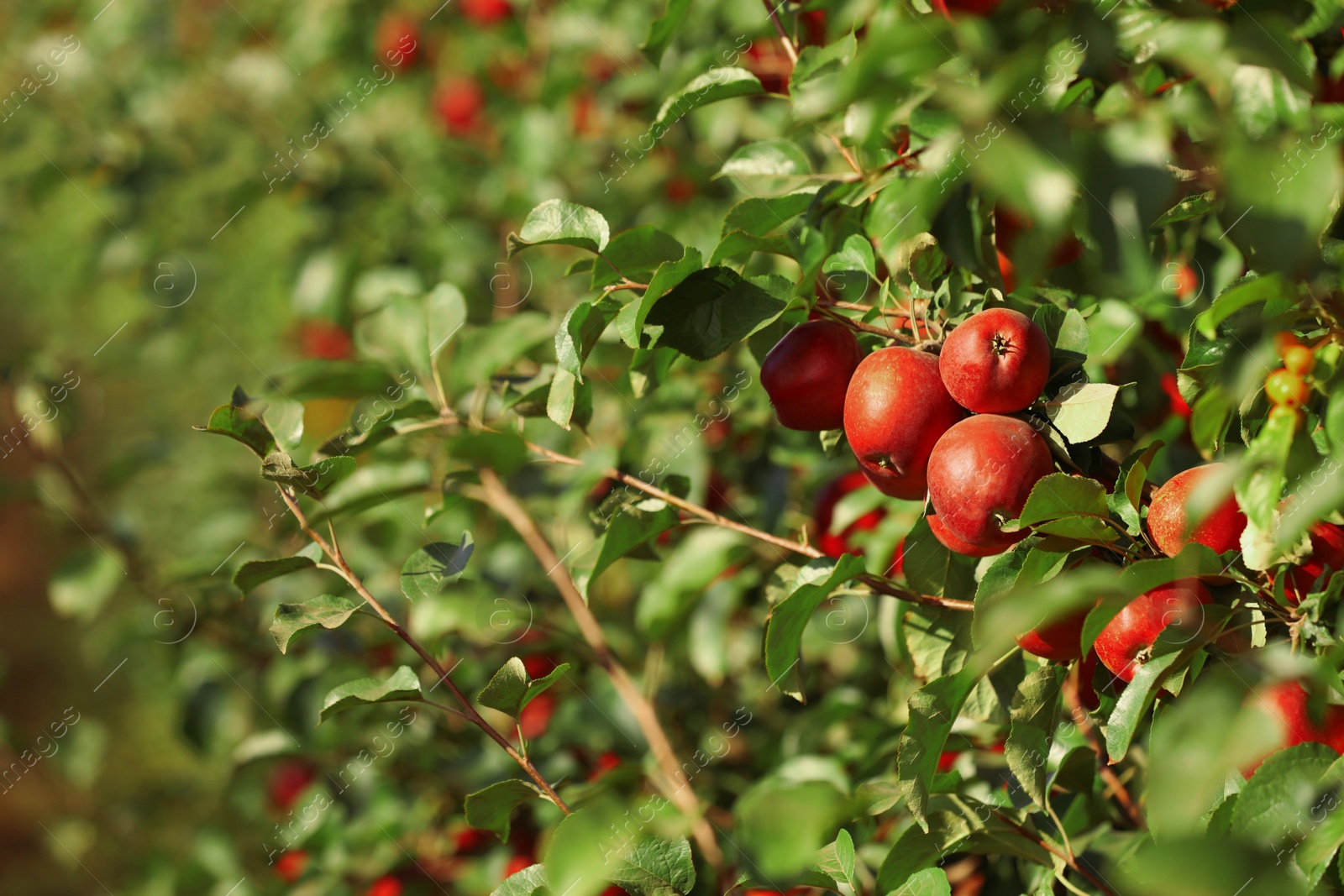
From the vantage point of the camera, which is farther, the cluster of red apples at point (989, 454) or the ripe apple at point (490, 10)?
the ripe apple at point (490, 10)

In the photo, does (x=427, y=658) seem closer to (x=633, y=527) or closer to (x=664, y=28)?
(x=633, y=527)

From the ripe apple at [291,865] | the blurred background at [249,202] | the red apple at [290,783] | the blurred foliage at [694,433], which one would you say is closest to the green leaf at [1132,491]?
the blurred foliage at [694,433]

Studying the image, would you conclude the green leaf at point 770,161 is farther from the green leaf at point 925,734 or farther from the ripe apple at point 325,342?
the ripe apple at point 325,342

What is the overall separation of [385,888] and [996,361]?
933 mm

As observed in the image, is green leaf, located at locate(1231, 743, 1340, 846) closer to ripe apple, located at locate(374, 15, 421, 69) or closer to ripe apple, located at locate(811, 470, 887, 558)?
ripe apple, located at locate(811, 470, 887, 558)

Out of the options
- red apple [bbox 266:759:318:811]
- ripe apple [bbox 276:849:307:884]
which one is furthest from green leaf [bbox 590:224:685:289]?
red apple [bbox 266:759:318:811]

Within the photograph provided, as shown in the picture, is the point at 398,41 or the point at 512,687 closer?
the point at 512,687

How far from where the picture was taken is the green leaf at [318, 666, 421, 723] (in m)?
0.63

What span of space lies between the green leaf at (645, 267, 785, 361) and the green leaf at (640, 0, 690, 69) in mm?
265

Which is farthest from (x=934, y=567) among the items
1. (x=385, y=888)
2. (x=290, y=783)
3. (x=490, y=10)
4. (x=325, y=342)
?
(x=325, y=342)

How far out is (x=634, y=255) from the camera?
0.63 metres

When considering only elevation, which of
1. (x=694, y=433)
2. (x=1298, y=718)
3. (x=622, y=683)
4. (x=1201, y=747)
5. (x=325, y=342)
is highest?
(x=1201, y=747)

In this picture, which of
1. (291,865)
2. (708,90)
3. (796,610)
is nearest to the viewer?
(796,610)

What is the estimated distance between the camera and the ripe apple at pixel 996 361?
0.53 m
